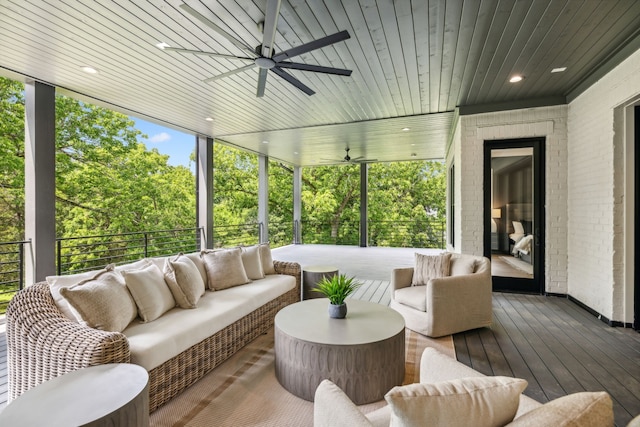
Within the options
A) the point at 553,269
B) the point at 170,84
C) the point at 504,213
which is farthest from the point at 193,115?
the point at 553,269

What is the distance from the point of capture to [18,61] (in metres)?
3.15

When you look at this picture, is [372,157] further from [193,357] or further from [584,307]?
[193,357]

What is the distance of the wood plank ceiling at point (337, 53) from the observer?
2.42 m

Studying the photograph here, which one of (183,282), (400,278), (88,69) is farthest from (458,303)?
(88,69)

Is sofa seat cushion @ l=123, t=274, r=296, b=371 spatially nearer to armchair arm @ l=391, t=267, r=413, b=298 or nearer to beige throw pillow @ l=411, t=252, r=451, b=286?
armchair arm @ l=391, t=267, r=413, b=298

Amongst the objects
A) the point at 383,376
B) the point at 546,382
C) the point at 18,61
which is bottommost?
the point at 546,382

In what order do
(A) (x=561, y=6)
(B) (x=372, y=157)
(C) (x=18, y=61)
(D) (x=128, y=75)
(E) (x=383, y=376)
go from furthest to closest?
(B) (x=372, y=157), (D) (x=128, y=75), (C) (x=18, y=61), (A) (x=561, y=6), (E) (x=383, y=376)

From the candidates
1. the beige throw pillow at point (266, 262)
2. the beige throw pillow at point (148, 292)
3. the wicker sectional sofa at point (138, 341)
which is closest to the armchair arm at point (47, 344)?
the wicker sectional sofa at point (138, 341)

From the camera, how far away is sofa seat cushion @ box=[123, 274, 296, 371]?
6.21 ft

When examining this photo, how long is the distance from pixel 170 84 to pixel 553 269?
5811mm

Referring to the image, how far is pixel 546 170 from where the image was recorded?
4438 mm

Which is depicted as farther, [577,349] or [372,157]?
[372,157]

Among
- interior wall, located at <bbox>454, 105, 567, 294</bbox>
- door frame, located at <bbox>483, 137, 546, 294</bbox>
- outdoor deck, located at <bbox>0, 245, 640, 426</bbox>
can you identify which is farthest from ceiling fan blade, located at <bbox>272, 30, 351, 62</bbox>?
door frame, located at <bbox>483, 137, 546, 294</bbox>

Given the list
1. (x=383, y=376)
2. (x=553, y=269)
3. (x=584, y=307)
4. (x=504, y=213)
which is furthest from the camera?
(x=504, y=213)
